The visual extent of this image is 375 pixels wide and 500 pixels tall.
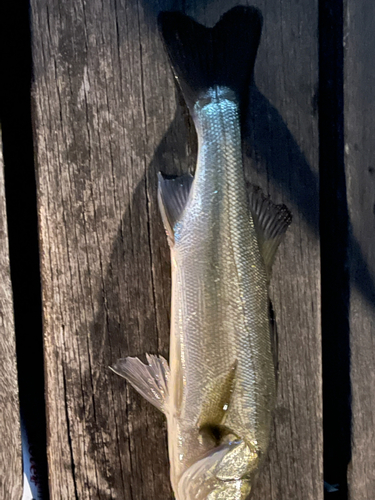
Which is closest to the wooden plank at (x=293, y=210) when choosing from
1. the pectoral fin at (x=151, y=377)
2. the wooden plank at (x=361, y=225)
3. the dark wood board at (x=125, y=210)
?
the dark wood board at (x=125, y=210)

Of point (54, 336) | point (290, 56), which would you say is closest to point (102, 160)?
point (54, 336)

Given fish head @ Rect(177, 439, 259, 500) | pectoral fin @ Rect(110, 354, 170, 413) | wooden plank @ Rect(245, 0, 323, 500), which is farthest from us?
wooden plank @ Rect(245, 0, 323, 500)

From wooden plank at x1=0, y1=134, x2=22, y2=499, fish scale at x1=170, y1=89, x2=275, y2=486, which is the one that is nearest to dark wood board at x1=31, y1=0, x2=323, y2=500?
wooden plank at x1=0, y1=134, x2=22, y2=499

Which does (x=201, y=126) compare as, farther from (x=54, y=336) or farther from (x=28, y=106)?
(x=54, y=336)

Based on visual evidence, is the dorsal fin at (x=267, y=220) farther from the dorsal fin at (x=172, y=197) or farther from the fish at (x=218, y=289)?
the dorsal fin at (x=172, y=197)

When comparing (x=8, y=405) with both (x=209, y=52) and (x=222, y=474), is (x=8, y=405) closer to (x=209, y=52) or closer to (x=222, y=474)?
(x=222, y=474)

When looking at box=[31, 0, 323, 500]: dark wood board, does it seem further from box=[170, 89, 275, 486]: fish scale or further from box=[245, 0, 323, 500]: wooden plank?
box=[170, 89, 275, 486]: fish scale
